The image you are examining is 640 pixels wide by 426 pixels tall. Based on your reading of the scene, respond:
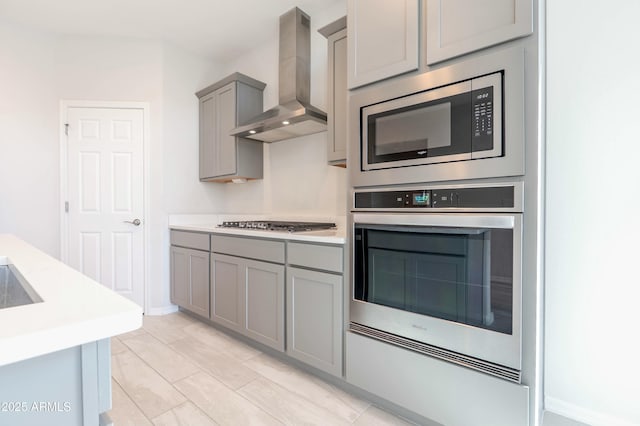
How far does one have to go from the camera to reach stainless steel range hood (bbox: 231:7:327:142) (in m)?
2.74

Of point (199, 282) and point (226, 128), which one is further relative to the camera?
point (226, 128)

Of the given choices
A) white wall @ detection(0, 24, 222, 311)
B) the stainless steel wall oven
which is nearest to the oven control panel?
the stainless steel wall oven

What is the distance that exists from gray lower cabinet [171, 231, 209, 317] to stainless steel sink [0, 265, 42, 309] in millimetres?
1632

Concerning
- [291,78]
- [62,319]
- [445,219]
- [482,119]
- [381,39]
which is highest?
[291,78]

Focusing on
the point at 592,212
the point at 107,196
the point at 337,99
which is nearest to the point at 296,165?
the point at 337,99

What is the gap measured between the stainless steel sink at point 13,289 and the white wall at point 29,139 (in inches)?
92.5

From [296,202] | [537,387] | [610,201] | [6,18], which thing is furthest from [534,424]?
[6,18]

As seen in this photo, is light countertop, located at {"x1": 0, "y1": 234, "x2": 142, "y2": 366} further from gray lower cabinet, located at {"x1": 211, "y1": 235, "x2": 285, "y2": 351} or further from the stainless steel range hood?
the stainless steel range hood

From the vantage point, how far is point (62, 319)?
0.57 meters

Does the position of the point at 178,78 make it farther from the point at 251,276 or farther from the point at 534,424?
the point at 534,424

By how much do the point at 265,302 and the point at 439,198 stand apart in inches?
56.6

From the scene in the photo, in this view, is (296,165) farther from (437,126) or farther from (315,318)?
(437,126)

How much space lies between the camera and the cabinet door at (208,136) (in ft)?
11.3

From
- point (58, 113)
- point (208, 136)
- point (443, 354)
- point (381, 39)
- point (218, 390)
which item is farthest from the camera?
point (208, 136)
